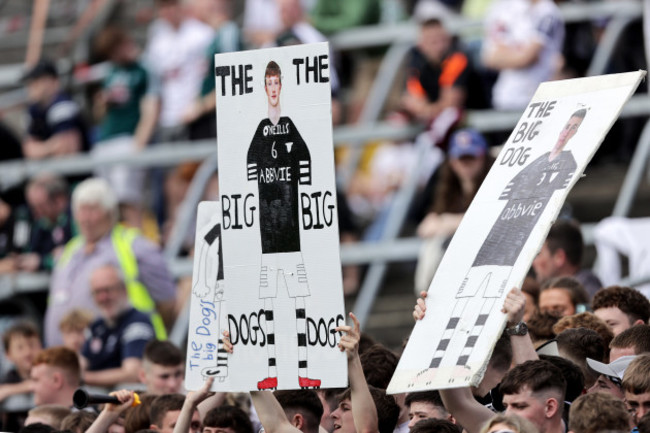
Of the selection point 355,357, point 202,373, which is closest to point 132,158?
point 202,373

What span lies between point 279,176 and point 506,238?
3.32ft

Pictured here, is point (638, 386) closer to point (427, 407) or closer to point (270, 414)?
point (427, 407)

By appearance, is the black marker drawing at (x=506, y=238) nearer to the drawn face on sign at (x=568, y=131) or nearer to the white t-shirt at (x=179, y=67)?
the drawn face on sign at (x=568, y=131)

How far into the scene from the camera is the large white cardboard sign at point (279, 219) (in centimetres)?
672

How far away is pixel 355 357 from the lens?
6.77 meters

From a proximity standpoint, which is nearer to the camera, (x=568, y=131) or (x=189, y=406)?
(x=568, y=131)

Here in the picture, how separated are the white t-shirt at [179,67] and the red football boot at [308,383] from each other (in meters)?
7.41

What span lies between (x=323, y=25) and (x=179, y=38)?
50.2 inches

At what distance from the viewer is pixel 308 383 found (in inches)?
264

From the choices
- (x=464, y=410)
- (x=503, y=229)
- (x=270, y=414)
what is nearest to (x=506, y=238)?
(x=503, y=229)

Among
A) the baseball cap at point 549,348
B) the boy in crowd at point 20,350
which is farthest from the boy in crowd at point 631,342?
the boy in crowd at point 20,350

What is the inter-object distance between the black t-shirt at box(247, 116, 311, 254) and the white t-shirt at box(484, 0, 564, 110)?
5.17 meters

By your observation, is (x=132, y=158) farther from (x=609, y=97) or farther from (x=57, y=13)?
(x=609, y=97)

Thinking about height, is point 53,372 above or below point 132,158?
below
